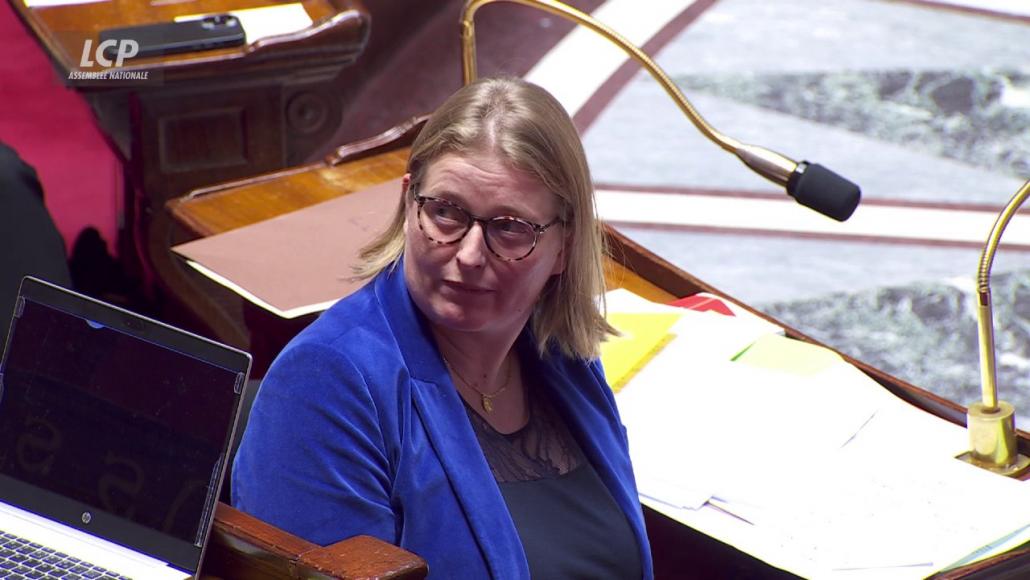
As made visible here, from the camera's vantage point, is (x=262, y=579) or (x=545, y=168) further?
(x=545, y=168)

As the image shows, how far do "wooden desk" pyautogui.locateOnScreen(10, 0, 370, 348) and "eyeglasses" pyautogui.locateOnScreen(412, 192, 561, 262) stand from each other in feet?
4.67

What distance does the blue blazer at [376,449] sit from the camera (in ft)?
5.24

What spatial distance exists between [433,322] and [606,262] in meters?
0.78

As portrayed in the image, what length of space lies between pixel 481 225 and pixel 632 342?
69 cm

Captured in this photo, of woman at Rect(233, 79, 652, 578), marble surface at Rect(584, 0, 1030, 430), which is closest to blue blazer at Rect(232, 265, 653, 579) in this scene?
woman at Rect(233, 79, 652, 578)

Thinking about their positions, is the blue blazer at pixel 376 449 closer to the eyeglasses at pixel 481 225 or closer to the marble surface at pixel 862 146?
the eyeglasses at pixel 481 225

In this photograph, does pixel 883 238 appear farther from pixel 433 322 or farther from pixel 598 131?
pixel 433 322

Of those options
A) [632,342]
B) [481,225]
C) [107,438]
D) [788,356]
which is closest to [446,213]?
[481,225]

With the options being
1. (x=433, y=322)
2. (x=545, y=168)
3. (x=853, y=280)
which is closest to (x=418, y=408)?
(x=433, y=322)

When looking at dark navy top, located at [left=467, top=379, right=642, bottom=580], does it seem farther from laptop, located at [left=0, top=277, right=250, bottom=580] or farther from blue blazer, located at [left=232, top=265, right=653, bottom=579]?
laptop, located at [left=0, top=277, right=250, bottom=580]

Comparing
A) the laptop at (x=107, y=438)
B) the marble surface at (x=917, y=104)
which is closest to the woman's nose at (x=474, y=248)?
the laptop at (x=107, y=438)

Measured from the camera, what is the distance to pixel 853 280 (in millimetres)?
4168

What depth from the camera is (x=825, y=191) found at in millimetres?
2104

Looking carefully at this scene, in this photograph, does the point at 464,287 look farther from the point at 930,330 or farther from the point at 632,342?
the point at 930,330
